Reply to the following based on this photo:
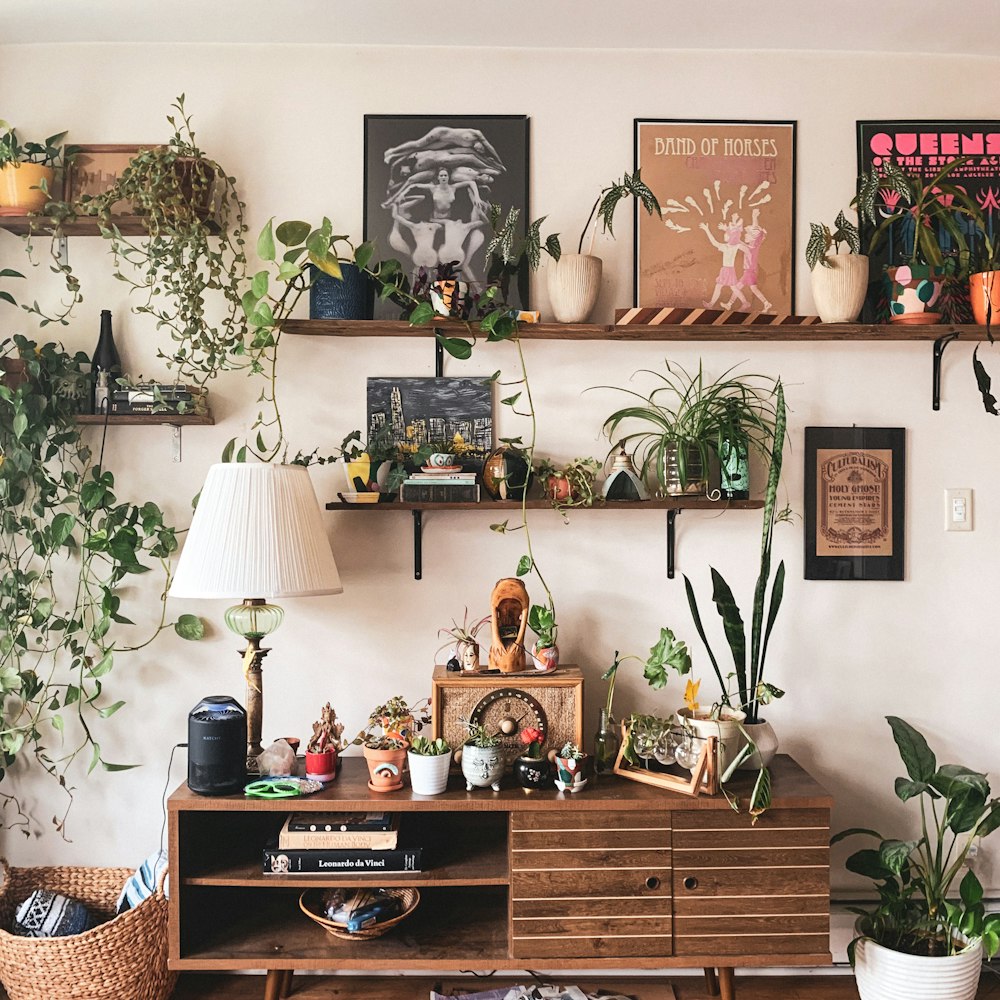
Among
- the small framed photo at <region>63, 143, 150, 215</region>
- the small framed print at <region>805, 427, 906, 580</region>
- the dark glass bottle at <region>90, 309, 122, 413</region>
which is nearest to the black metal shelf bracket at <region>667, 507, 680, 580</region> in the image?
the small framed print at <region>805, 427, 906, 580</region>

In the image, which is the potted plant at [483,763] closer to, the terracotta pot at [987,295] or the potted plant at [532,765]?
the potted plant at [532,765]

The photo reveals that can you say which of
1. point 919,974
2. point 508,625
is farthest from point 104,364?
point 919,974

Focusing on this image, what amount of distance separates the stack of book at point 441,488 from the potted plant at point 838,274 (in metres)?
1.08

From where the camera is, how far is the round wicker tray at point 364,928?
7.00 feet

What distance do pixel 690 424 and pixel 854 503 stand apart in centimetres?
53

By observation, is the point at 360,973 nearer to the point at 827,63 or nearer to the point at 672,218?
the point at 672,218

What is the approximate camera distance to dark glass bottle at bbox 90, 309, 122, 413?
95.5 inches

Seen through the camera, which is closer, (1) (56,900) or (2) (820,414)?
(1) (56,900)

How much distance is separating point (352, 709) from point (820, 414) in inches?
62.7

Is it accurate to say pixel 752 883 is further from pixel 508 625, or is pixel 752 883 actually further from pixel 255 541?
pixel 255 541

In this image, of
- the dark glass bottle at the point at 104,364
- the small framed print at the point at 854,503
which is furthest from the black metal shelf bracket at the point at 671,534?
the dark glass bottle at the point at 104,364

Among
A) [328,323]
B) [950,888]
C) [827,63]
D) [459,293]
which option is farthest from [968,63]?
[950,888]

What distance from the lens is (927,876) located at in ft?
7.76

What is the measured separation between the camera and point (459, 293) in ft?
7.85
